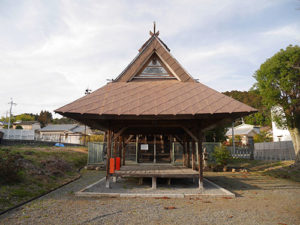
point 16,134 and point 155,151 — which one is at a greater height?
point 16,134

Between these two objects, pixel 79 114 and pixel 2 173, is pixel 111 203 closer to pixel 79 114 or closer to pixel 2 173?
pixel 79 114

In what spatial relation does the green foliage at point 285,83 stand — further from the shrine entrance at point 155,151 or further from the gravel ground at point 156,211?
the gravel ground at point 156,211

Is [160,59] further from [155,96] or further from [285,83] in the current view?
[285,83]

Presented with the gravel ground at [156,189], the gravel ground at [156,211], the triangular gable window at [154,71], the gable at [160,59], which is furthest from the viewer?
the triangular gable window at [154,71]

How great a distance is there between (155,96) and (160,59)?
8.70 feet

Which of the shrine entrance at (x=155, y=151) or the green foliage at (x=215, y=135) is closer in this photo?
the shrine entrance at (x=155, y=151)

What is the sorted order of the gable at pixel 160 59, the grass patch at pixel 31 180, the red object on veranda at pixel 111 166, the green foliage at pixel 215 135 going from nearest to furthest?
1. the grass patch at pixel 31 180
2. the red object on veranda at pixel 111 166
3. the gable at pixel 160 59
4. the green foliage at pixel 215 135

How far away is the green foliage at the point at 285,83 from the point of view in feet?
48.0

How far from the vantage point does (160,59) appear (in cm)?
999

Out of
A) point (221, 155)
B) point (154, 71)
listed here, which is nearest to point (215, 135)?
point (221, 155)

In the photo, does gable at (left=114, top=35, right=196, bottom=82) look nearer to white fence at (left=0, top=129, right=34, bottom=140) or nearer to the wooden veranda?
the wooden veranda

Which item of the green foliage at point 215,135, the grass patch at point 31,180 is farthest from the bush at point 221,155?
the grass patch at point 31,180

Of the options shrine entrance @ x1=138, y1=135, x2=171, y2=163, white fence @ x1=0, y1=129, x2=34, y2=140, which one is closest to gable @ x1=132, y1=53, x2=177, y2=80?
shrine entrance @ x1=138, y1=135, x2=171, y2=163

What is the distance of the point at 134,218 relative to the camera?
188 inches
